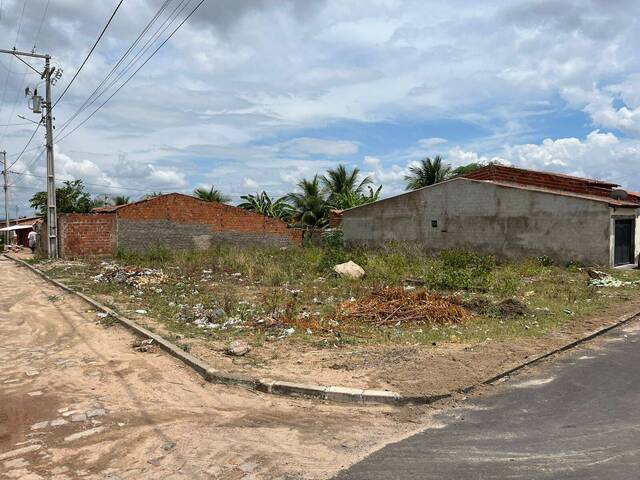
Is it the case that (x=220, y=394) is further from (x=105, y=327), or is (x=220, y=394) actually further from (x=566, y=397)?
(x=105, y=327)

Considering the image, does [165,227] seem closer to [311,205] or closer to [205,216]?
[205,216]

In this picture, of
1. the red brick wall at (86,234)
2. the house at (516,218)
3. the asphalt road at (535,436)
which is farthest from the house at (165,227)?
the asphalt road at (535,436)

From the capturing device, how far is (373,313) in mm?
10062

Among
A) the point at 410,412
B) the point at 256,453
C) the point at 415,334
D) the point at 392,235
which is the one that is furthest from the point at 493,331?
the point at 392,235

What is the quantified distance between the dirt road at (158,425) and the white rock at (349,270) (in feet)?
30.7

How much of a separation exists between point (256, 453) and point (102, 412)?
193cm

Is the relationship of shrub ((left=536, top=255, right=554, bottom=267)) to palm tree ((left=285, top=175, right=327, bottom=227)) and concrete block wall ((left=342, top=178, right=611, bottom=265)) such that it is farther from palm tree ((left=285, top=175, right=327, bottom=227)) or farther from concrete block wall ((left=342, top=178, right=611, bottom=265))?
palm tree ((left=285, top=175, right=327, bottom=227))

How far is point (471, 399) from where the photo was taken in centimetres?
589

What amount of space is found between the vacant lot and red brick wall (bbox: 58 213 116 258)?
8.01 metres

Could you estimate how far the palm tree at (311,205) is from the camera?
124ft

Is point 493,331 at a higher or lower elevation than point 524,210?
lower

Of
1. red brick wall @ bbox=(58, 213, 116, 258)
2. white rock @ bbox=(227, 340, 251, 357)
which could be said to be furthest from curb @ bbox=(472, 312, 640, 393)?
red brick wall @ bbox=(58, 213, 116, 258)

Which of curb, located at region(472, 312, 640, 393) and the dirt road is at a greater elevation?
curb, located at region(472, 312, 640, 393)

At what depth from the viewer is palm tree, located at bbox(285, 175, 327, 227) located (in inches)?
1492
